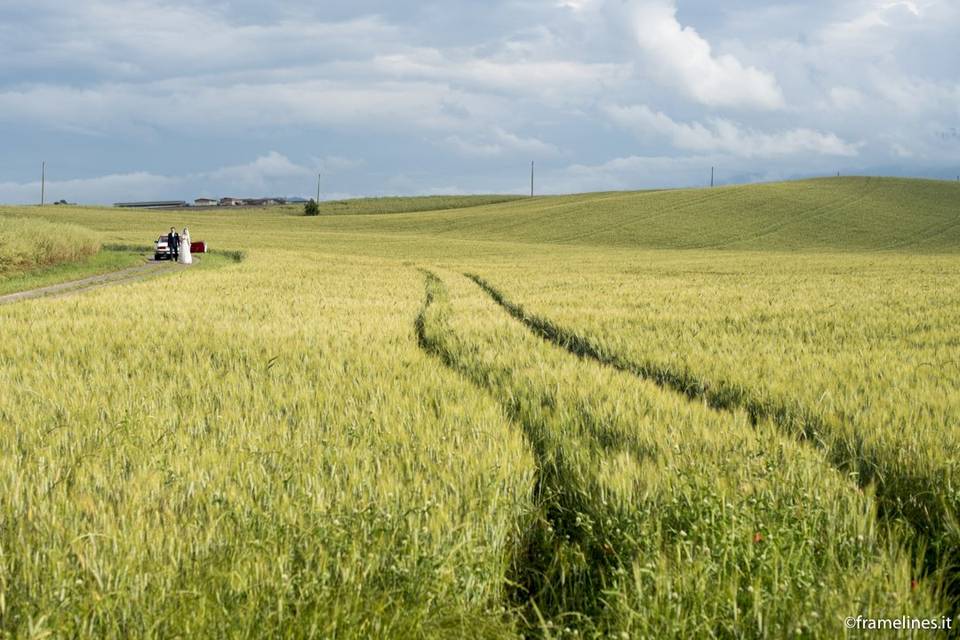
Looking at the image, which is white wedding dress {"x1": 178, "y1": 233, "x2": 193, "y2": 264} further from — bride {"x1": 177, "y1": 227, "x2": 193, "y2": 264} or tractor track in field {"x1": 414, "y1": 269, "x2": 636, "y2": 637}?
tractor track in field {"x1": 414, "y1": 269, "x2": 636, "y2": 637}

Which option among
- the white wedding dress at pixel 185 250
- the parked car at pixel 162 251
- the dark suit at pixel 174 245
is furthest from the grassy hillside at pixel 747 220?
the white wedding dress at pixel 185 250

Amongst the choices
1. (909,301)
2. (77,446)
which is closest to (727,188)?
(909,301)

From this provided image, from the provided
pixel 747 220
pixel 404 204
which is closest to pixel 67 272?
pixel 747 220

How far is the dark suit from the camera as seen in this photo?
37.8m

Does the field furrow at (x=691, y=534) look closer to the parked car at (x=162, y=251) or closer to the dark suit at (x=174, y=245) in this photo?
the dark suit at (x=174, y=245)

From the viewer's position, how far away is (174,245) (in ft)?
124

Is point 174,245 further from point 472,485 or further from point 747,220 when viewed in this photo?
point 747,220

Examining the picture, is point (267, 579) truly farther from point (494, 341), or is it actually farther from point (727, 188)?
point (727, 188)

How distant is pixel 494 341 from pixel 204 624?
6.94 meters

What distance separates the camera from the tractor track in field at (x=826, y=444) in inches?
145

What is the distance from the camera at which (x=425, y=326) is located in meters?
12.2

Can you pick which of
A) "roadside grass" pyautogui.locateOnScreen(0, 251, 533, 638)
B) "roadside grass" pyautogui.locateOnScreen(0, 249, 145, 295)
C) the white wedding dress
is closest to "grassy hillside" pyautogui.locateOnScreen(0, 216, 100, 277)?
"roadside grass" pyautogui.locateOnScreen(0, 249, 145, 295)

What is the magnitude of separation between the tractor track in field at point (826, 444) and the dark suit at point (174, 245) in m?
33.3

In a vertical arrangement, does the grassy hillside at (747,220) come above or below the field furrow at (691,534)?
above
